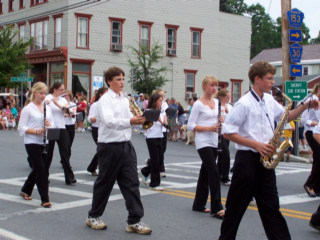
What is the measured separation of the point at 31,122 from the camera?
8.19 m

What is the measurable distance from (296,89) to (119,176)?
10919mm

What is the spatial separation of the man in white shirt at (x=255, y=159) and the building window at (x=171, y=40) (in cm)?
3389

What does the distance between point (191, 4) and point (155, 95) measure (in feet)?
103

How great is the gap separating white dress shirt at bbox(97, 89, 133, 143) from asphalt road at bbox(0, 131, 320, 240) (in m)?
1.28

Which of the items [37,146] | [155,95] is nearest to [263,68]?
[37,146]

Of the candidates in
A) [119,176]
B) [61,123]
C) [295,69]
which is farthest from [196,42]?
[119,176]

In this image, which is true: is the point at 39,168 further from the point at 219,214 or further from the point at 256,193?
the point at 256,193

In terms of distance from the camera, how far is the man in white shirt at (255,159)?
5.13 metres

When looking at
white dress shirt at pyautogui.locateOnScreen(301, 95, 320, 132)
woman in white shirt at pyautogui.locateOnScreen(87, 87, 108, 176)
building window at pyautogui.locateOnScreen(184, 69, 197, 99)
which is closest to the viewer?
white dress shirt at pyautogui.locateOnScreen(301, 95, 320, 132)

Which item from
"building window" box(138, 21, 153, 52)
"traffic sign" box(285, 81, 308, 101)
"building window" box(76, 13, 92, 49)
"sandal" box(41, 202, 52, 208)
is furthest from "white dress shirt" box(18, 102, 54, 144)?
"building window" box(138, 21, 153, 52)

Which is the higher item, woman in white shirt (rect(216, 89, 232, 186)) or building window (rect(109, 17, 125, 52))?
building window (rect(109, 17, 125, 52))

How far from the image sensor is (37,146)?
8062 millimetres

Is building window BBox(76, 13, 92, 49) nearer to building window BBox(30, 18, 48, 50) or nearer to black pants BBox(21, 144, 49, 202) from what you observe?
building window BBox(30, 18, 48, 50)

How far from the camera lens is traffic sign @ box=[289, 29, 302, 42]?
16930mm
